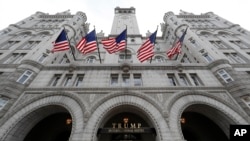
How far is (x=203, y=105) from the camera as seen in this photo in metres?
16.0

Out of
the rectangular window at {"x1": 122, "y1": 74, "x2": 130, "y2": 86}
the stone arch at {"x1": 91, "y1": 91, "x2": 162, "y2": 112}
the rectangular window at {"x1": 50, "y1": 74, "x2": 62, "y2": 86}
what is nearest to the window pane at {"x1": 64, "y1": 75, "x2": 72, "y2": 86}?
the rectangular window at {"x1": 50, "y1": 74, "x2": 62, "y2": 86}

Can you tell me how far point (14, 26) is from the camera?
108 ft

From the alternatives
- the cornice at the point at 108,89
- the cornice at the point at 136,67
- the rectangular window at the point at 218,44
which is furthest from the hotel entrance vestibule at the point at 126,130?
the rectangular window at the point at 218,44

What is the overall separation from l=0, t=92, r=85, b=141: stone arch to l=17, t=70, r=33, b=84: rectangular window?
12.0 feet

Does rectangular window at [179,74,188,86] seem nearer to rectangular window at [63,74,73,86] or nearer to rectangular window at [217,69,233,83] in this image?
rectangular window at [217,69,233,83]

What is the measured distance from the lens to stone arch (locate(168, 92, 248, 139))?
14023mm

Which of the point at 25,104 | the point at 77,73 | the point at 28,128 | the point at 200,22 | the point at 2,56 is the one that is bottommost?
the point at 28,128

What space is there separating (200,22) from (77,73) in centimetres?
3451

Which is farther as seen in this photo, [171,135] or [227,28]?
[227,28]

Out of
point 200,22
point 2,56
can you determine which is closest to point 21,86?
point 2,56

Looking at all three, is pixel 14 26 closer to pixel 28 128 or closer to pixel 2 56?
pixel 2 56

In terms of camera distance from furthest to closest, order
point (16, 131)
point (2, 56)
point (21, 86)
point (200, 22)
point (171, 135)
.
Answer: point (200, 22) < point (2, 56) < point (21, 86) < point (16, 131) < point (171, 135)

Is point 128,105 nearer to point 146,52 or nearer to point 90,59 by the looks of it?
point 146,52

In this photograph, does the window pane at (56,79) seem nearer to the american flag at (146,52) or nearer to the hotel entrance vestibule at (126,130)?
the hotel entrance vestibule at (126,130)
